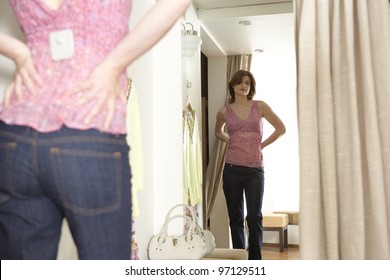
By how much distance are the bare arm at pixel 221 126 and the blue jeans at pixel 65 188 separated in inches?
56.6

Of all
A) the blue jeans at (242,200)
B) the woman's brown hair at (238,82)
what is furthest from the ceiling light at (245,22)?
the blue jeans at (242,200)

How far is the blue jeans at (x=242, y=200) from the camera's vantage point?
1993 mm

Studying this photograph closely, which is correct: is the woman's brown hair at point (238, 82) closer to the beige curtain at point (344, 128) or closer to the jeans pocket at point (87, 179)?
the beige curtain at point (344, 128)

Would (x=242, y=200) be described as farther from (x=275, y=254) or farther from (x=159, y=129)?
(x=159, y=129)

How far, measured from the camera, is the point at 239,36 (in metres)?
2.09

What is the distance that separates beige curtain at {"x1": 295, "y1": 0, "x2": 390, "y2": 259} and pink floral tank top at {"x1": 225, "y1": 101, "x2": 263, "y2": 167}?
3.43 feet

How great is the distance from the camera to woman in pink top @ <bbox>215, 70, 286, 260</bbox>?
1993 mm

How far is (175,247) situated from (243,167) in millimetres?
670

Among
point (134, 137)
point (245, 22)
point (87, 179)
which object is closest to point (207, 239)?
point (134, 137)

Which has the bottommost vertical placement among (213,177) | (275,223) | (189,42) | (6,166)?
(275,223)

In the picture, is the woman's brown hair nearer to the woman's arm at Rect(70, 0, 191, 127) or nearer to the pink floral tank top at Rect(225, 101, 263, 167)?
the pink floral tank top at Rect(225, 101, 263, 167)

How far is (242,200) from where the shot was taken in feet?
6.61

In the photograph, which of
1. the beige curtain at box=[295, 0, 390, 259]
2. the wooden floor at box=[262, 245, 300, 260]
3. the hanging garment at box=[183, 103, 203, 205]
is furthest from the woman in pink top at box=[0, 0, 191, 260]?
the wooden floor at box=[262, 245, 300, 260]
